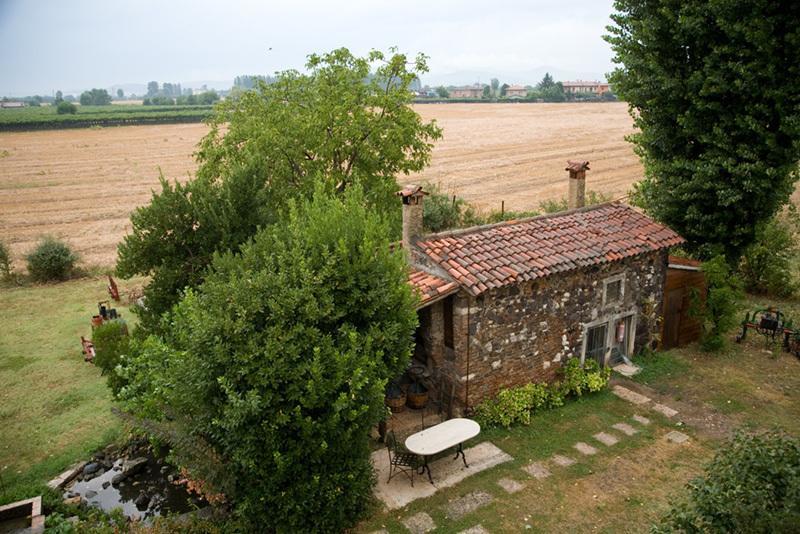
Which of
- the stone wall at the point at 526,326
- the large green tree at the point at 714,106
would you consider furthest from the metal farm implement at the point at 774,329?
the stone wall at the point at 526,326

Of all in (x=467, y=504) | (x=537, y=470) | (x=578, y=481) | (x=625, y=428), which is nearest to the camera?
(x=467, y=504)

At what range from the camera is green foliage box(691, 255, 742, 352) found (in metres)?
16.2

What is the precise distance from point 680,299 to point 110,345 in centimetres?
1635

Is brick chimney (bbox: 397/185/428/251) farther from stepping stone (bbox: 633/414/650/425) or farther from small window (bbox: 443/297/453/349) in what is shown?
stepping stone (bbox: 633/414/650/425)

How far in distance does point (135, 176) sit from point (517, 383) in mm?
43827

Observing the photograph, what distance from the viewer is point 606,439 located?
12.6 m

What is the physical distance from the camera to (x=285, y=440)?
29.9 ft

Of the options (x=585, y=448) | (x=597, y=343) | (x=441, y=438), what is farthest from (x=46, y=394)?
(x=597, y=343)

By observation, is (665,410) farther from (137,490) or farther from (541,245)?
(137,490)

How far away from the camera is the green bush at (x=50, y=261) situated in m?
26.0

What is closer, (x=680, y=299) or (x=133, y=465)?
(x=133, y=465)

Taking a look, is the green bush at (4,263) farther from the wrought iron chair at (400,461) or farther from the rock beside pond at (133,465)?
the wrought iron chair at (400,461)

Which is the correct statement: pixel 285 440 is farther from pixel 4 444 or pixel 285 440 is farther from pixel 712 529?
pixel 4 444

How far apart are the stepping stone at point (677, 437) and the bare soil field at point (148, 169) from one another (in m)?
24.1
